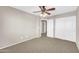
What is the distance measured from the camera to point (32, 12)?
97.4 inches

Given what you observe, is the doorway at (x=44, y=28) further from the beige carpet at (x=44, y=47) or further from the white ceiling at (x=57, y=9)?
the white ceiling at (x=57, y=9)

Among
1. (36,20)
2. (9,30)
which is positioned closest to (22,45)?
(9,30)

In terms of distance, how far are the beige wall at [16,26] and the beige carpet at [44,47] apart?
0.12 meters

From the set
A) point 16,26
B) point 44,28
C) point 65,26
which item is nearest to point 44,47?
point 44,28

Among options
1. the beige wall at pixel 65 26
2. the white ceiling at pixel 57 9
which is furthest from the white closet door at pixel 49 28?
the white ceiling at pixel 57 9

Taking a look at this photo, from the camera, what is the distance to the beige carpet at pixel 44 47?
7.82 feet

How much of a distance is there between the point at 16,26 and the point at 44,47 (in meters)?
0.86

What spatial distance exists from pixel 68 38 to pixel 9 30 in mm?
1446

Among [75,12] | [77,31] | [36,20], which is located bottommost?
[77,31]

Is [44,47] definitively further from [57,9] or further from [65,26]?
[57,9]

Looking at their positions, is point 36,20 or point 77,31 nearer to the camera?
point 77,31
